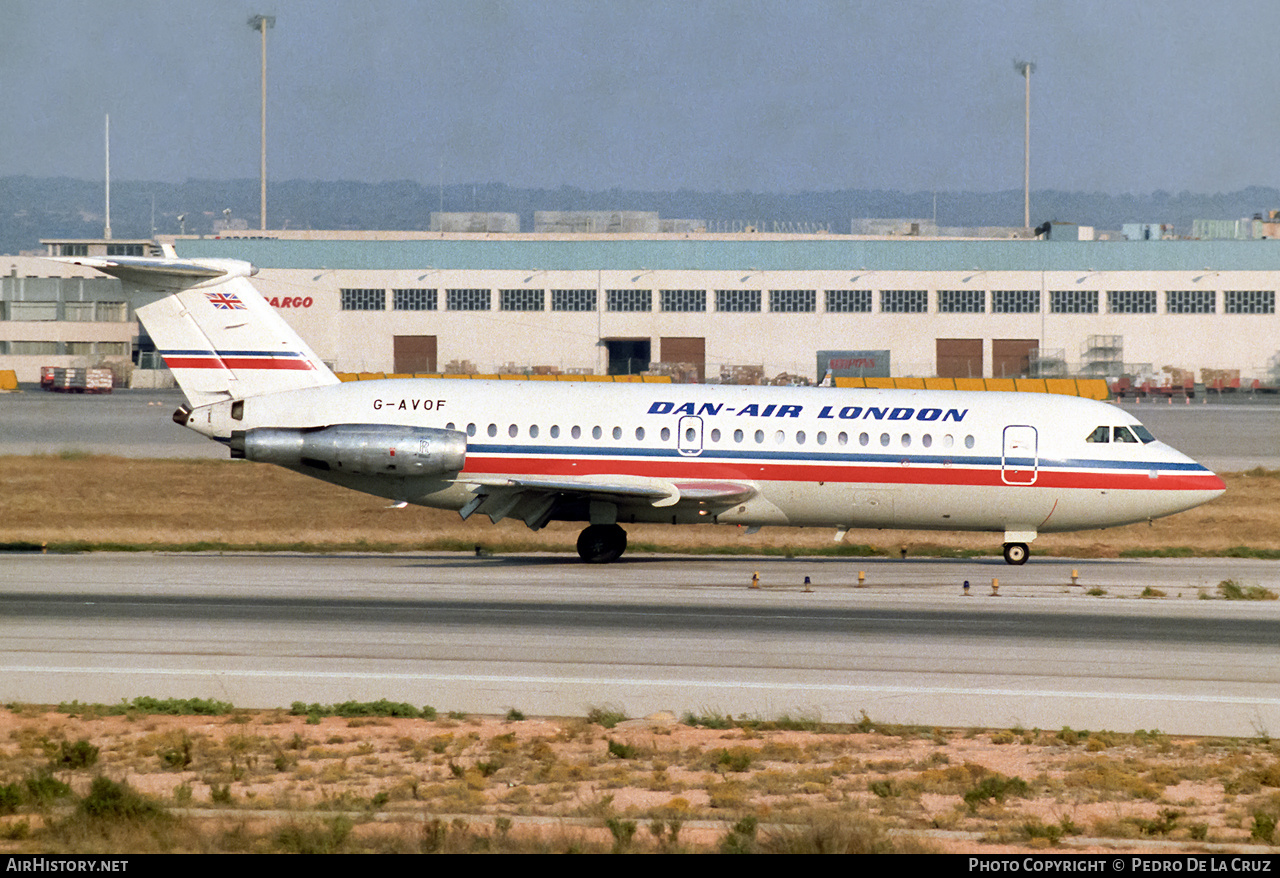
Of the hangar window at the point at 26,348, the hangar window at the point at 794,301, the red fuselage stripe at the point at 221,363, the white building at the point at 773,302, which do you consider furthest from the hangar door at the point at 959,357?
the hangar window at the point at 26,348

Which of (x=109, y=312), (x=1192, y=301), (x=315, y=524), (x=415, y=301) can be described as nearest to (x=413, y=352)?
(x=415, y=301)

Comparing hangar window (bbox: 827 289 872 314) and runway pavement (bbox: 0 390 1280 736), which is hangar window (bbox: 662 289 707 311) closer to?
hangar window (bbox: 827 289 872 314)

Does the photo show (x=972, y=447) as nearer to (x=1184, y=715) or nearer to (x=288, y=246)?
(x=1184, y=715)

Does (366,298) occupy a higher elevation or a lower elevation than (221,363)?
higher

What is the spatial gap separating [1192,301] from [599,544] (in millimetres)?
75214

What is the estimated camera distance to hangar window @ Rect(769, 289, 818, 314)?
9575cm

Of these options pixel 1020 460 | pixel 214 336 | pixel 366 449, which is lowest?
pixel 1020 460

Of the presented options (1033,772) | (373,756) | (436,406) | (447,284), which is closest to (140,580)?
(436,406)

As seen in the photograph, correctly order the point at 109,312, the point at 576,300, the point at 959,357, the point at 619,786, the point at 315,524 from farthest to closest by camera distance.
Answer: the point at 109,312 → the point at 959,357 → the point at 576,300 → the point at 315,524 → the point at 619,786

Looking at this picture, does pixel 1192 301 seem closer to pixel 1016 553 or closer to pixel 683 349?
pixel 683 349

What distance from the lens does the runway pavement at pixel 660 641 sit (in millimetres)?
18578

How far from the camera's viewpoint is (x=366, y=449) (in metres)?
32.3

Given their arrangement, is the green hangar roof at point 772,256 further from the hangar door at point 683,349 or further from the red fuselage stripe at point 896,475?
the red fuselage stripe at point 896,475

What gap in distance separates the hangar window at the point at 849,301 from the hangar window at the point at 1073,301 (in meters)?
12.3
